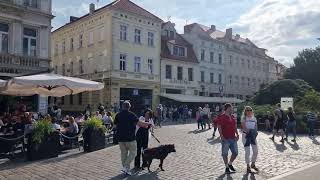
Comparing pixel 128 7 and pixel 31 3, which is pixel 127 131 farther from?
pixel 128 7

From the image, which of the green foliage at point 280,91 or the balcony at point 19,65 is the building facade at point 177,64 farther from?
the balcony at point 19,65

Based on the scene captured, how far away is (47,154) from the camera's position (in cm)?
1302

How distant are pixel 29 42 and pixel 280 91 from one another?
836 inches

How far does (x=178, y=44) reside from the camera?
157ft

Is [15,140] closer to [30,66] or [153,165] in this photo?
[153,165]

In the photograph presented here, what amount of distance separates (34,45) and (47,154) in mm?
16579

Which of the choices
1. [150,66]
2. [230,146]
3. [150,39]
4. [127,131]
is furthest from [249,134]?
[150,39]

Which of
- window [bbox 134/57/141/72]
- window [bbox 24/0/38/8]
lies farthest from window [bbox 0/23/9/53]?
window [bbox 134/57/141/72]

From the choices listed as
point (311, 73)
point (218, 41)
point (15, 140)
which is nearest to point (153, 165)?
point (15, 140)

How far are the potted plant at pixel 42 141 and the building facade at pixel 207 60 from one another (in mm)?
37731

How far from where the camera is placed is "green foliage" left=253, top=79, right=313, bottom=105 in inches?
1373

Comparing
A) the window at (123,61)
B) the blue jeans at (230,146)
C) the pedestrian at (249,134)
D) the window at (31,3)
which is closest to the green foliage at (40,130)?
the blue jeans at (230,146)

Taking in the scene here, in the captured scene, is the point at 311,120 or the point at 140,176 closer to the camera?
the point at 140,176

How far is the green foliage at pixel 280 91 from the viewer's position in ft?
114
